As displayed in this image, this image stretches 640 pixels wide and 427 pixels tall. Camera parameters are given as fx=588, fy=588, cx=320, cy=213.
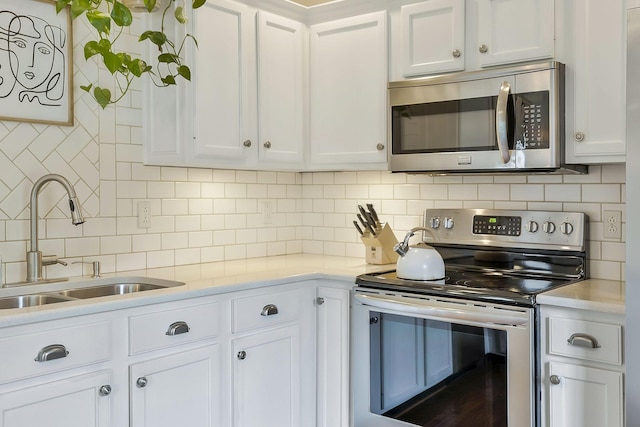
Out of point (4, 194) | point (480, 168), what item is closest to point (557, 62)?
→ point (480, 168)

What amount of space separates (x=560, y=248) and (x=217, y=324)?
1.46 metres

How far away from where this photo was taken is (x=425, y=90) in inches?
102

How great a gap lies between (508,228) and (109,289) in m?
1.76

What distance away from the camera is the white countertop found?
71.9 inches

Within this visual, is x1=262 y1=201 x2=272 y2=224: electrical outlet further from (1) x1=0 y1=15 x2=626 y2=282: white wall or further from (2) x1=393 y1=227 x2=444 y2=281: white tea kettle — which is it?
(2) x1=393 y1=227 x2=444 y2=281: white tea kettle

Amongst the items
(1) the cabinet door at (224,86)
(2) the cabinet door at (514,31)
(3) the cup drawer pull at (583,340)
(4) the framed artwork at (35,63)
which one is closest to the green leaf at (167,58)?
(1) the cabinet door at (224,86)

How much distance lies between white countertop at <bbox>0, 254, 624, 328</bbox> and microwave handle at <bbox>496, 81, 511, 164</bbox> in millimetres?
575

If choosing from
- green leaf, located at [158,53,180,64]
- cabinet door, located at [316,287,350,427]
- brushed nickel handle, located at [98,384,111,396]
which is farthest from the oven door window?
green leaf, located at [158,53,180,64]

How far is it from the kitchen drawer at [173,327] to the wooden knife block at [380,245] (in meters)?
0.91

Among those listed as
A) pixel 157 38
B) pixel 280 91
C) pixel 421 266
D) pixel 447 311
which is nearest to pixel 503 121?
pixel 421 266

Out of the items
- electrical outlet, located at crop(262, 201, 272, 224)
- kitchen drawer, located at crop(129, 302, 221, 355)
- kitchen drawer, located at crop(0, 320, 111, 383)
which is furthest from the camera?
electrical outlet, located at crop(262, 201, 272, 224)

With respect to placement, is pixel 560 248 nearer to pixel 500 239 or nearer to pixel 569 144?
pixel 500 239

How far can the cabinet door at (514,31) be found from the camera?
229 centimetres

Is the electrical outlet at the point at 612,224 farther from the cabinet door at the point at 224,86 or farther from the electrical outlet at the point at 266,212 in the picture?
the electrical outlet at the point at 266,212
